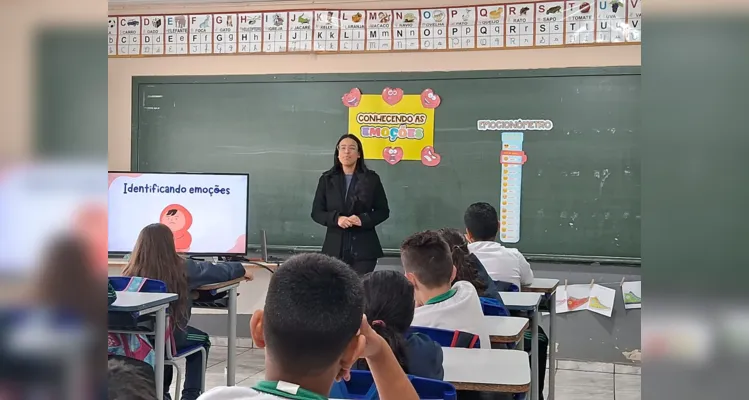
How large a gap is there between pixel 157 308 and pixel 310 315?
6.47 ft

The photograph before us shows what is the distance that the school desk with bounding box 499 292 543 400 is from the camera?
9.97 ft

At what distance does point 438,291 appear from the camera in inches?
100

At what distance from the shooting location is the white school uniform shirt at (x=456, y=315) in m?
2.35

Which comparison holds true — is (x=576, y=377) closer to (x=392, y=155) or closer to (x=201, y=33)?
(x=392, y=155)

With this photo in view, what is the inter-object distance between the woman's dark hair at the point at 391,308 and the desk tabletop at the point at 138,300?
3.78ft

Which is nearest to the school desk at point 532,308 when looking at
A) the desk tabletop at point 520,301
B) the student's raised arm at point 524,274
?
the desk tabletop at point 520,301

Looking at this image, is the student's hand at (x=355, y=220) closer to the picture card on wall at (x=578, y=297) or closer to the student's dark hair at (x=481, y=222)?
the student's dark hair at (x=481, y=222)

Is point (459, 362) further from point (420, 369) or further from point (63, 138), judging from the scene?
point (63, 138)

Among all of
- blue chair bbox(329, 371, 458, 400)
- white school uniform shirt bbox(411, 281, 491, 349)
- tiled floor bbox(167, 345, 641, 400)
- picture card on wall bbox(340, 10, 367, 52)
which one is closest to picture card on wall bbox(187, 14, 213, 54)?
picture card on wall bbox(340, 10, 367, 52)

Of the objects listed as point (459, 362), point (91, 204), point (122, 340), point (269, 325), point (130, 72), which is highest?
point (130, 72)

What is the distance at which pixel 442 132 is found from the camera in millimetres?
4926

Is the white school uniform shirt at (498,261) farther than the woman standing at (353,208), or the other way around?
the woman standing at (353,208)

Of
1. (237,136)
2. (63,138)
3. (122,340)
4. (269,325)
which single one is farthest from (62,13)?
(237,136)

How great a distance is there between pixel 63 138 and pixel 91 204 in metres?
0.03
